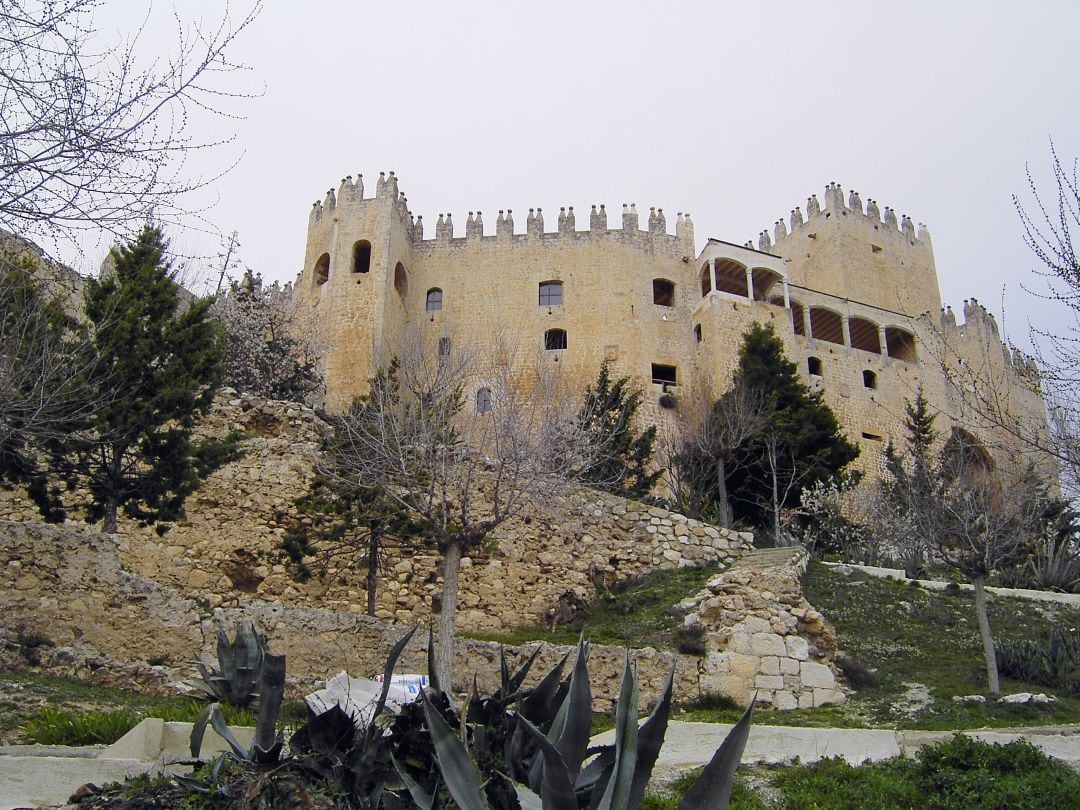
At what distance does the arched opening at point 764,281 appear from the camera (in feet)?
121

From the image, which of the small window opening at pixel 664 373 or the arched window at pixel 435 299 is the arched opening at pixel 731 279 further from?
the arched window at pixel 435 299

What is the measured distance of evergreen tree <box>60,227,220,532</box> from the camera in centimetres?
1157

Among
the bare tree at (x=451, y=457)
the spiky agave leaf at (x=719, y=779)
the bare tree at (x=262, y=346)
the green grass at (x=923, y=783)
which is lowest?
the green grass at (x=923, y=783)

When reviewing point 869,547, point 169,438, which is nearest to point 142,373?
point 169,438

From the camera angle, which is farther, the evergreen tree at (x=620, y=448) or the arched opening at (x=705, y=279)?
the arched opening at (x=705, y=279)

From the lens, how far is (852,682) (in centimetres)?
1184

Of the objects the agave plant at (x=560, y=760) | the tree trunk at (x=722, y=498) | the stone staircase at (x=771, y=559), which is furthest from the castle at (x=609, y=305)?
the agave plant at (x=560, y=760)

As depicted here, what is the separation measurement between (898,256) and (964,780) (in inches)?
1557

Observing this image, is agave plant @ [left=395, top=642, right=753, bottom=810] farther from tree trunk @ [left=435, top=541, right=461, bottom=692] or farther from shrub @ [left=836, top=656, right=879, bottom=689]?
shrub @ [left=836, top=656, right=879, bottom=689]

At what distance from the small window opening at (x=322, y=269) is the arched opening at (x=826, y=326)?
711 inches

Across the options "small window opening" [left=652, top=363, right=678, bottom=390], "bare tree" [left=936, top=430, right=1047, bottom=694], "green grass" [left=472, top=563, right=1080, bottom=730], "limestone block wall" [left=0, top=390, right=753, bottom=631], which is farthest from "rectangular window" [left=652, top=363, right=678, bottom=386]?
"green grass" [left=472, top=563, right=1080, bottom=730]

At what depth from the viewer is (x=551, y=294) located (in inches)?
1406

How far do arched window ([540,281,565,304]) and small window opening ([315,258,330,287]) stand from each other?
24.5 ft

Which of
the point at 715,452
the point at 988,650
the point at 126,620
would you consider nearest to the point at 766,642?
the point at 988,650
